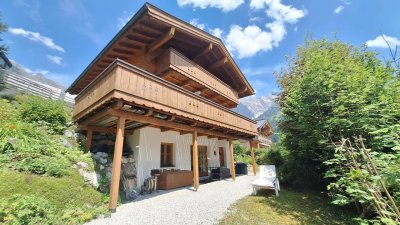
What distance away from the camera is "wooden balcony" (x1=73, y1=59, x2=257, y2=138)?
617 centimetres

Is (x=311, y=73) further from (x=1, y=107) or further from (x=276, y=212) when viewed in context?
(x=1, y=107)

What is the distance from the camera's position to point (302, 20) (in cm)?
1600

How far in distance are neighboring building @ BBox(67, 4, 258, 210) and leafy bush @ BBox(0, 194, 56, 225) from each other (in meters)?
1.56

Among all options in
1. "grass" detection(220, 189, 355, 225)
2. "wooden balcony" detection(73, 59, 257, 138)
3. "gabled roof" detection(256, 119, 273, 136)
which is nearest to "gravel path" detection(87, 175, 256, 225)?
"grass" detection(220, 189, 355, 225)

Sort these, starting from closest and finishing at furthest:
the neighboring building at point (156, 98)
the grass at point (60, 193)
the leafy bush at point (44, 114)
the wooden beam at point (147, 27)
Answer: the grass at point (60, 193) → the neighboring building at point (156, 98) → the wooden beam at point (147, 27) → the leafy bush at point (44, 114)

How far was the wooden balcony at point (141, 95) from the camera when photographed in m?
6.17

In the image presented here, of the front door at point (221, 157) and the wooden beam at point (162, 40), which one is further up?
the wooden beam at point (162, 40)

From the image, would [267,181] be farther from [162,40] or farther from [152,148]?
[162,40]

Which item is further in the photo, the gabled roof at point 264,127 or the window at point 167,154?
the gabled roof at point 264,127

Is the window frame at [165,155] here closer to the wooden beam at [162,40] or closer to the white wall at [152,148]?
the white wall at [152,148]

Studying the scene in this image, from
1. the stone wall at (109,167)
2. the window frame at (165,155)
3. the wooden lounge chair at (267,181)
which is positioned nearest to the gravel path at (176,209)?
the stone wall at (109,167)

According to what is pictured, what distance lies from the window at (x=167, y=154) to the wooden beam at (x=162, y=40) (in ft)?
17.9

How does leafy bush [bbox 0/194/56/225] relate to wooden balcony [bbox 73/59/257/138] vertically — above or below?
below

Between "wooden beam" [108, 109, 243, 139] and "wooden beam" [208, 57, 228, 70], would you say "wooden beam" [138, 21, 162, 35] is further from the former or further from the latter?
"wooden beam" [208, 57, 228, 70]
